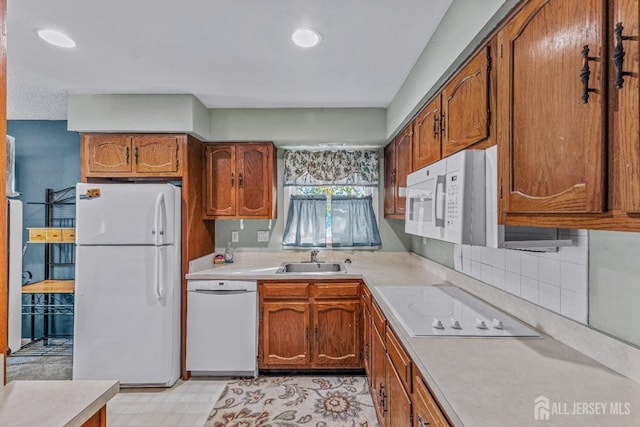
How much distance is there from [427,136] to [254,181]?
1.74 metres

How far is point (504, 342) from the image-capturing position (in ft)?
4.24

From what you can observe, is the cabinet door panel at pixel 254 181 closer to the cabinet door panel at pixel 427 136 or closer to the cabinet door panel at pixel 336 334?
the cabinet door panel at pixel 336 334

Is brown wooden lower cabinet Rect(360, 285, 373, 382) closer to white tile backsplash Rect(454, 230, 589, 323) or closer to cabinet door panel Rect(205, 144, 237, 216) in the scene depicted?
white tile backsplash Rect(454, 230, 589, 323)

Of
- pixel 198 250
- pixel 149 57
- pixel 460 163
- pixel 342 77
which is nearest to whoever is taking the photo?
pixel 460 163

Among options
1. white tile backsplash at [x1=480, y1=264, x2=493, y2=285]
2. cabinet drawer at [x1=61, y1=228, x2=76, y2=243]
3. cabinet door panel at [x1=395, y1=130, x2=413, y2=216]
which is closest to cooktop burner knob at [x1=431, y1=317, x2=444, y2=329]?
white tile backsplash at [x1=480, y1=264, x2=493, y2=285]

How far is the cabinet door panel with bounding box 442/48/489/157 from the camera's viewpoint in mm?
1359

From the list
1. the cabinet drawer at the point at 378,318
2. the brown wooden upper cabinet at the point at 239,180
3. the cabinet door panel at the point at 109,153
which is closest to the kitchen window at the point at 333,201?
the brown wooden upper cabinet at the point at 239,180

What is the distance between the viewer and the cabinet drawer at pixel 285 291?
9.20 ft

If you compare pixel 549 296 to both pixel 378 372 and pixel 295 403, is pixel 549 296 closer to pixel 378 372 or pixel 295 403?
pixel 378 372

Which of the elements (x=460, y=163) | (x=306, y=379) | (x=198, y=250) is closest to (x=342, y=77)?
(x=460, y=163)

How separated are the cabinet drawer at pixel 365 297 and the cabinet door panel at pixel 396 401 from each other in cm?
71

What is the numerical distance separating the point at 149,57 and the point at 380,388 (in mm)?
2619

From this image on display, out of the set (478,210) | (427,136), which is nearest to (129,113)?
(427,136)

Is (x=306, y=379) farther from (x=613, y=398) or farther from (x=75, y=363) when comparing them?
(x=613, y=398)
